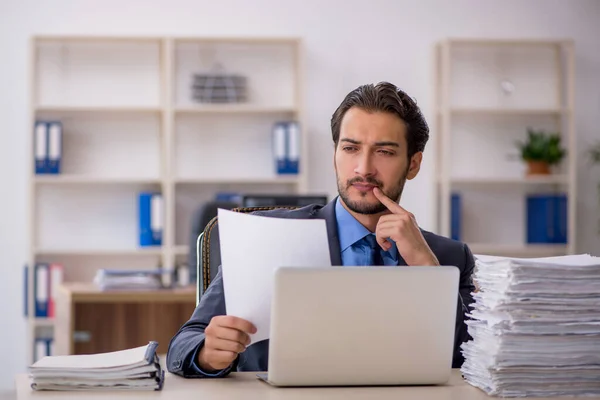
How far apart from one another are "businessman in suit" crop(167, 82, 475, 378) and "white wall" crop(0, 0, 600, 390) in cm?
335

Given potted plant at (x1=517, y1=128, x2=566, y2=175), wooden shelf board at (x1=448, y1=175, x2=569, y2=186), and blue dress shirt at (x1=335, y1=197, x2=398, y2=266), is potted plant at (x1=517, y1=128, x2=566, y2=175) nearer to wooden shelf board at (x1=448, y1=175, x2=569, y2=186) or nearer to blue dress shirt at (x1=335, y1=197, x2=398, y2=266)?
wooden shelf board at (x1=448, y1=175, x2=569, y2=186)

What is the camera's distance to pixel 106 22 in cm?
525

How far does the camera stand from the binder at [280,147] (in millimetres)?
5047

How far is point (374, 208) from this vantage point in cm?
192

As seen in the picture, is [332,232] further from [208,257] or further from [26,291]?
[26,291]

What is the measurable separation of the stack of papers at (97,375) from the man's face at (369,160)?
2.12ft

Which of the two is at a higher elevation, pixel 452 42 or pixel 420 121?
pixel 452 42

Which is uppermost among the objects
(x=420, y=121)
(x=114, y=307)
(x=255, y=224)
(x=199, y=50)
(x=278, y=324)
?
(x=199, y=50)

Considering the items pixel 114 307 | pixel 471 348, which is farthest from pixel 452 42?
pixel 471 348

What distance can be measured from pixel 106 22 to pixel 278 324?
421 centimetres

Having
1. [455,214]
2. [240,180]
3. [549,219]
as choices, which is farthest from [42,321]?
[549,219]

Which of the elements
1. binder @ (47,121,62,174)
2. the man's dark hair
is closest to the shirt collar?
the man's dark hair

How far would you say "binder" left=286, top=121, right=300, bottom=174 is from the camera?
16.5ft

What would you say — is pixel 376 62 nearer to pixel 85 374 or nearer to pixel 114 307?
pixel 114 307
